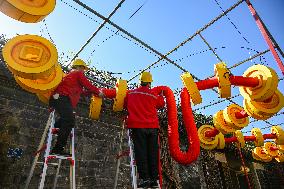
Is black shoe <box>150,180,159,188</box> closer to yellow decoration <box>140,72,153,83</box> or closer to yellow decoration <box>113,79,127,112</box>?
yellow decoration <box>113,79,127,112</box>

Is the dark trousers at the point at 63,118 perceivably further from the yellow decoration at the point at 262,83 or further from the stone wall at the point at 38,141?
the yellow decoration at the point at 262,83

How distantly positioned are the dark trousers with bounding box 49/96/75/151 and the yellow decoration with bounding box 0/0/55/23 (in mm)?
1521

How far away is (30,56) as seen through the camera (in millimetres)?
4012

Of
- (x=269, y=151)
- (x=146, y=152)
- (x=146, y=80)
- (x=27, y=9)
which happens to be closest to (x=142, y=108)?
(x=146, y=80)

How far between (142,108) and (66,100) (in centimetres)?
138

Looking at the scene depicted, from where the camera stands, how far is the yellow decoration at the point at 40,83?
4.34m

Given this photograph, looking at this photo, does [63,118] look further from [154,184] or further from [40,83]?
[154,184]

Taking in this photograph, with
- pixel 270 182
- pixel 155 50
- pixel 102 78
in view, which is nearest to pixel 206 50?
pixel 155 50

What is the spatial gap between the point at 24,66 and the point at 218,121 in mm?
4718

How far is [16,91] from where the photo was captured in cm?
567

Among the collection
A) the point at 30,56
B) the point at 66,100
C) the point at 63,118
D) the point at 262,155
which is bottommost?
the point at 63,118

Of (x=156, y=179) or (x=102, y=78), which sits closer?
(x=156, y=179)

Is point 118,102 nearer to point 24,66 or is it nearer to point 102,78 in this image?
point 24,66

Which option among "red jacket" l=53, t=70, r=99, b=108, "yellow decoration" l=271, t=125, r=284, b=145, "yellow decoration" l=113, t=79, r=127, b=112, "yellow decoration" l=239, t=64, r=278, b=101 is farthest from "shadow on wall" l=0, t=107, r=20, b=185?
"yellow decoration" l=271, t=125, r=284, b=145
